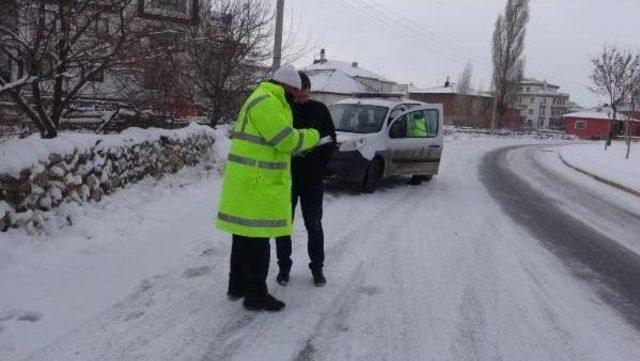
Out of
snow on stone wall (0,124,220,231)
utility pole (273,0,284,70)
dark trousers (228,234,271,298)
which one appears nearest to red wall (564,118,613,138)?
utility pole (273,0,284,70)

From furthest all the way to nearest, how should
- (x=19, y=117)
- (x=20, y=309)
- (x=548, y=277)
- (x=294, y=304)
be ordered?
(x=19, y=117), (x=548, y=277), (x=294, y=304), (x=20, y=309)

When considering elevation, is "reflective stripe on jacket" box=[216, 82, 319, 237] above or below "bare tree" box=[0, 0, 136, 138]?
below

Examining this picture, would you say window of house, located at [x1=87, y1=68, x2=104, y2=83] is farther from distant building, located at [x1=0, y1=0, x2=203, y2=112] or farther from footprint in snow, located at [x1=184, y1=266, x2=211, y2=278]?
footprint in snow, located at [x1=184, y1=266, x2=211, y2=278]

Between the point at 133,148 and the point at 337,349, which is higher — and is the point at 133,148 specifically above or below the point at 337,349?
above

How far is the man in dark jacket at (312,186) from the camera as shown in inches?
194

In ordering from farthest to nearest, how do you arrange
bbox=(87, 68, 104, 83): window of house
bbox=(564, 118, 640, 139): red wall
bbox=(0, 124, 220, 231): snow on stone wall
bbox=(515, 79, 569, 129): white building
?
bbox=(515, 79, 569, 129): white building, bbox=(564, 118, 640, 139): red wall, bbox=(87, 68, 104, 83): window of house, bbox=(0, 124, 220, 231): snow on stone wall

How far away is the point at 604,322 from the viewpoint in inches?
182

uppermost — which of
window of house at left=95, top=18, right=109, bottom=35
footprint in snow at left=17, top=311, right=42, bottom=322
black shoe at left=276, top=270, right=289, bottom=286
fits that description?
window of house at left=95, top=18, right=109, bottom=35

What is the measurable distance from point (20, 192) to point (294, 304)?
8.92 feet

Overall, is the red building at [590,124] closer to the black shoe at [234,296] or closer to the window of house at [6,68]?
the window of house at [6,68]

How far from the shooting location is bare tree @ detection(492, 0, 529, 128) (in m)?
53.8

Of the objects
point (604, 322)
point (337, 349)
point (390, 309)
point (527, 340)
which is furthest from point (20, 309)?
point (604, 322)

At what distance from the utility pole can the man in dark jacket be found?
8613 mm

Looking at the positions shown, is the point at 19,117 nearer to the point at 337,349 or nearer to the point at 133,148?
the point at 133,148
